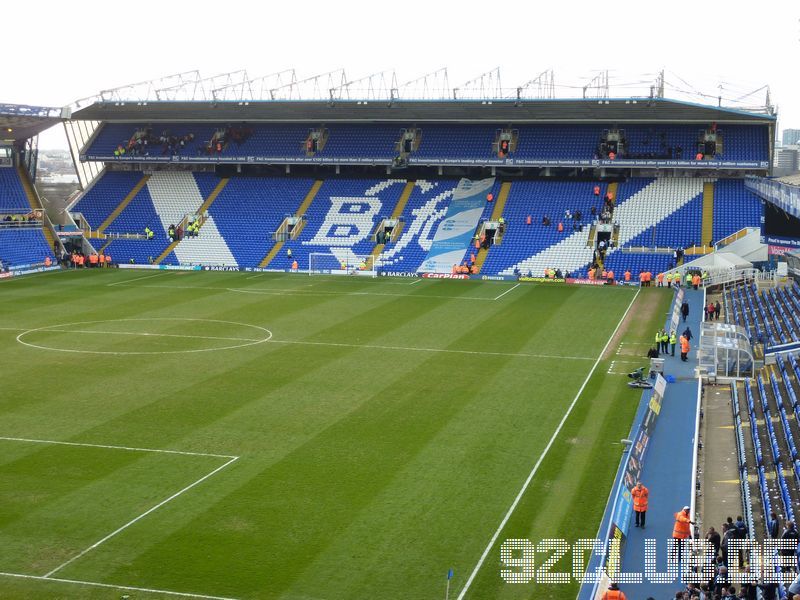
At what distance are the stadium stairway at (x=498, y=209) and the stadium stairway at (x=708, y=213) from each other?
493 inches

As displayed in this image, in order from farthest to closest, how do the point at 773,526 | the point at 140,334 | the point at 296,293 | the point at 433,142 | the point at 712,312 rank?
the point at 433,142
the point at 296,293
the point at 712,312
the point at 140,334
the point at 773,526

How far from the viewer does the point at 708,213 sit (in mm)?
57625

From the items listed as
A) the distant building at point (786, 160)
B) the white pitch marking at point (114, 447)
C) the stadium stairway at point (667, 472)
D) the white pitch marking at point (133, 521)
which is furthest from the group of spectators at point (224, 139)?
the white pitch marking at point (133, 521)

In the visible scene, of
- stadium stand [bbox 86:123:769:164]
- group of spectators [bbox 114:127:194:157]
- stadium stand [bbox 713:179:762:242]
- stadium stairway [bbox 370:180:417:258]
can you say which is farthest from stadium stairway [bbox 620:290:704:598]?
group of spectators [bbox 114:127:194:157]

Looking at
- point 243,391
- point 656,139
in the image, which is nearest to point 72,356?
point 243,391

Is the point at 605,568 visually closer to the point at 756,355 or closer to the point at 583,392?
the point at 583,392

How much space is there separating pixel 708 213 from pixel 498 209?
13.0 meters

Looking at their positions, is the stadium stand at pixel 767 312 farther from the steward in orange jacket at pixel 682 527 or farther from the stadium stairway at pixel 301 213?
the stadium stairway at pixel 301 213

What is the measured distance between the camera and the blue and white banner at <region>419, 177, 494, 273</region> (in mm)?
58156

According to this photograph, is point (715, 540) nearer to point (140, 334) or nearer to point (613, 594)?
point (613, 594)

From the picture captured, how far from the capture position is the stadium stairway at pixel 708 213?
5578 cm

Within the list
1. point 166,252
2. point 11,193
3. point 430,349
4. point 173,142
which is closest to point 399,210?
point 166,252

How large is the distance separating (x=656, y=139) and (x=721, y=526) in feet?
156

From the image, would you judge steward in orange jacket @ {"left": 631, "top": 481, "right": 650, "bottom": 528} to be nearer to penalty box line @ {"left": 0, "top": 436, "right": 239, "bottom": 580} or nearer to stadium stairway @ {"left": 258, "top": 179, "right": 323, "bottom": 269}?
penalty box line @ {"left": 0, "top": 436, "right": 239, "bottom": 580}
